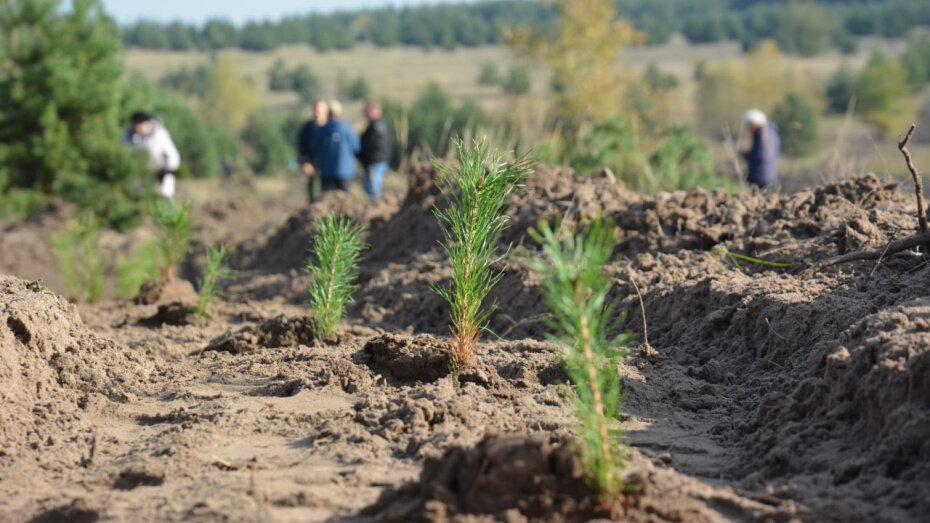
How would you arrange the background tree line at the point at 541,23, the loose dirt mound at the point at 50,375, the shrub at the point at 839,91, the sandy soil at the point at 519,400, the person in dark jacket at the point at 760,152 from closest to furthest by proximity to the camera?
1. the sandy soil at the point at 519,400
2. the loose dirt mound at the point at 50,375
3. the person in dark jacket at the point at 760,152
4. the shrub at the point at 839,91
5. the background tree line at the point at 541,23

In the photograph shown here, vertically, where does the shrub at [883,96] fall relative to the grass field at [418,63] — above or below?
below

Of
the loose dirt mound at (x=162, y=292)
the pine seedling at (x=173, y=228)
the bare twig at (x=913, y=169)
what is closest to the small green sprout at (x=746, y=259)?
the bare twig at (x=913, y=169)

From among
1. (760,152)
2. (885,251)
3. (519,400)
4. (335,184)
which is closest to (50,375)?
(519,400)

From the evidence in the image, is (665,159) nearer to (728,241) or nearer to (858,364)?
(728,241)

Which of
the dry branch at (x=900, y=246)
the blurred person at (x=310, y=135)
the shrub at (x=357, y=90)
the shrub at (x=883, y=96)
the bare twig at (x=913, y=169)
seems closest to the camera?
the bare twig at (x=913, y=169)

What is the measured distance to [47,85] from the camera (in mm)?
13586

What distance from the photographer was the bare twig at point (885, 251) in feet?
14.2

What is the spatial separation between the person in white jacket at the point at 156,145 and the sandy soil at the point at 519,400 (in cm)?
671

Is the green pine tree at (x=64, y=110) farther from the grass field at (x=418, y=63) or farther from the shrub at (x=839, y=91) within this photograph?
the grass field at (x=418, y=63)

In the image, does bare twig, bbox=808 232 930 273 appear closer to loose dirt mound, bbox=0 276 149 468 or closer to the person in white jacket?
loose dirt mound, bbox=0 276 149 468

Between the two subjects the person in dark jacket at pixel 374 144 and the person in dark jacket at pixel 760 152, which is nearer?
the person in dark jacket at pixel 760 152

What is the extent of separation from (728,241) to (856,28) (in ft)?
335

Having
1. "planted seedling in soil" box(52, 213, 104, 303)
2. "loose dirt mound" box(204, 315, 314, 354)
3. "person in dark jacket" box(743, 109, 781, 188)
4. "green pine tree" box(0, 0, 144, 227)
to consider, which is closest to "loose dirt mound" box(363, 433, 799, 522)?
"loose dirt mound" box(204, 315, 314, 354)

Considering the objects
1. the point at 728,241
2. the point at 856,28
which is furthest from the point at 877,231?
the point at 856,28
